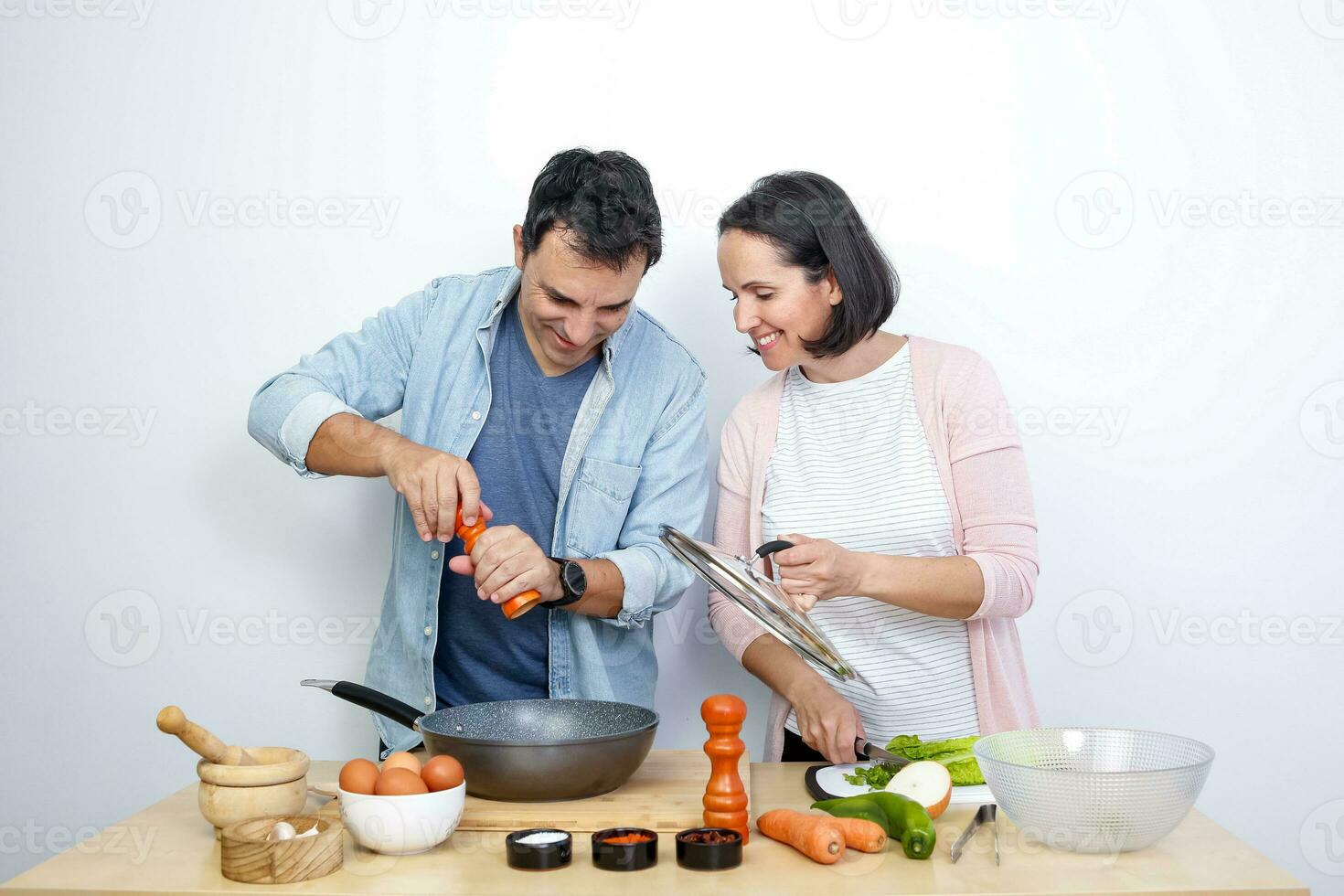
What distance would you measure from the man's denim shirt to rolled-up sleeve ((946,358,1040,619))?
0.53 metres

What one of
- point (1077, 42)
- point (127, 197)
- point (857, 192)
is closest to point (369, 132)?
point (127, 197)

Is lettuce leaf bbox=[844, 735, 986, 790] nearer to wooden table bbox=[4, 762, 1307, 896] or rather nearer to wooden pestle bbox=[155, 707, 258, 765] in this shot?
wooden table bbox=[4, 762, 1307, 896]

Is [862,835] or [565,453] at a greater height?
[565,453]

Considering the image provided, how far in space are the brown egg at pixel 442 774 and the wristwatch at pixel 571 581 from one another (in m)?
0.50

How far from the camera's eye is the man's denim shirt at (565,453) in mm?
2182

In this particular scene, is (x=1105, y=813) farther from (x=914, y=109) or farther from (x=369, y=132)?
(x=369, y=132)

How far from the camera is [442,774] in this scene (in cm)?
143

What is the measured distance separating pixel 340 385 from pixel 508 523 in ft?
1.41

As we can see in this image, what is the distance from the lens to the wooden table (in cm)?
130

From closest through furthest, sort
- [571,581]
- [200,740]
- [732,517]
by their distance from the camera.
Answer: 1. [200,740]
2. [571,581]
3. [732,517]

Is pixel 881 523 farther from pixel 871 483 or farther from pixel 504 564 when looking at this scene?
pixel 504 564

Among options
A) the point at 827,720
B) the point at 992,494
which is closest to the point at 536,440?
the point at 827,720

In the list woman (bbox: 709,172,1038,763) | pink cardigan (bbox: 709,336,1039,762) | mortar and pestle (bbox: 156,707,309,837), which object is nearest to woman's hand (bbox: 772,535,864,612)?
woman (bbox: 709,172,1038,763)

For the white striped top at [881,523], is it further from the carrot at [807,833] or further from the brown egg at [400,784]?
the brown egg at [400,784]
